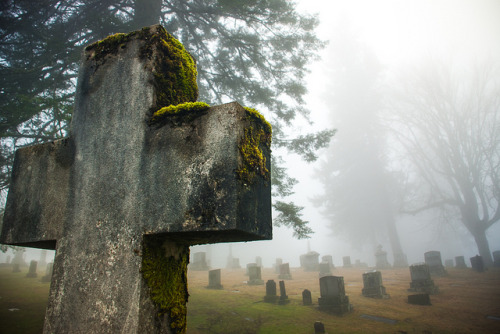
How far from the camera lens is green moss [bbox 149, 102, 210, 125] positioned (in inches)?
46.1

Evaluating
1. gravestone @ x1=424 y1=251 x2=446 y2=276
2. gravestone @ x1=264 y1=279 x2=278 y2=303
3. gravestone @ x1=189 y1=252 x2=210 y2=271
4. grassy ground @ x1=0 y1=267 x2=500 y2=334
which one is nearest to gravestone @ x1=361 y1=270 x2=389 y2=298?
grassy ground @ x1=0 y1=267 x2=500 y2=334

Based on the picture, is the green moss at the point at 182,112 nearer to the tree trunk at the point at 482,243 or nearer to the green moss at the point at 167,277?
the green moss at the point at 167,277

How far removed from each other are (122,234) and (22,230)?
2.48 ft

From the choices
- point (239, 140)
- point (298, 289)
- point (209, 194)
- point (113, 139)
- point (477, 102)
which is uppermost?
point (477, 102)

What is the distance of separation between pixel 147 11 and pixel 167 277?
11.4m

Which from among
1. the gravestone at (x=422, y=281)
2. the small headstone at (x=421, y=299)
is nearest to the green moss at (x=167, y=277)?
the small headstone at (x=421, y=299)

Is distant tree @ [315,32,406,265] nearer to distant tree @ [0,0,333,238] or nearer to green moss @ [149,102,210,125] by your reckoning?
distant tree @ [0,0,333,238]

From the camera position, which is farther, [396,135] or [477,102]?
[396,135]

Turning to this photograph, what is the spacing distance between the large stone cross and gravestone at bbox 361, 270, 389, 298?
12804mm

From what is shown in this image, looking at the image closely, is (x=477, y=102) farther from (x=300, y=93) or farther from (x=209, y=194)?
(x=209, y=194)

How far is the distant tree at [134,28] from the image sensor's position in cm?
763

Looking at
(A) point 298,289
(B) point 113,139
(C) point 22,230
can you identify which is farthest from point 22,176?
(A) point 298,289

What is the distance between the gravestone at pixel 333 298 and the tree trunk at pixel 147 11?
11691 millimetres

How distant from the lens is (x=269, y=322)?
7.20 metres
